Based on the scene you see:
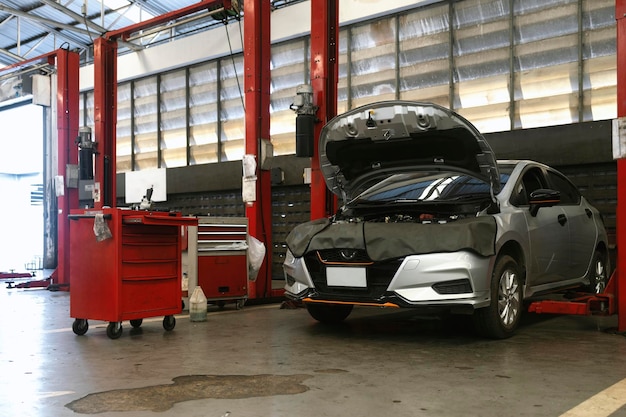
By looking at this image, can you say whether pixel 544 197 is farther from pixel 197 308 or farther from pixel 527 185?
pixel 197 308

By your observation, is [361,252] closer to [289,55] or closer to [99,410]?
[99,410]

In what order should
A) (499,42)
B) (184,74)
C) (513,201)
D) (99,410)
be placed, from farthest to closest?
(184,74)
(499,42)
(513,201)
(99,410)

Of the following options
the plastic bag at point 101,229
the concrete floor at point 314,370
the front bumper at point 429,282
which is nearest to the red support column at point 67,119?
the concrete floor at point 314,370

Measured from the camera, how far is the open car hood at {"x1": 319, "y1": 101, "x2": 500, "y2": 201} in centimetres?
486

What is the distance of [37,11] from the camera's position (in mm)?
16469

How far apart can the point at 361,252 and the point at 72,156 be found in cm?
802

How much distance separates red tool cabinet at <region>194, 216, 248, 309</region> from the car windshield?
209 cm

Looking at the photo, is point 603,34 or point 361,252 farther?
point 603,34

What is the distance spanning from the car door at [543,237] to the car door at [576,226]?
12 centimetres

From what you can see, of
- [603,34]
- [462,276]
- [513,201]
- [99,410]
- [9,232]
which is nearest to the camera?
[99,410]

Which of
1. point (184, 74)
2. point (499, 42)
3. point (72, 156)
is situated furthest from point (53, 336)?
point (184, 74)

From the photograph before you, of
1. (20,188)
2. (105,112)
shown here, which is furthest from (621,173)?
(20,188)

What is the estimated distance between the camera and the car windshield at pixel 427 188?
201 inches

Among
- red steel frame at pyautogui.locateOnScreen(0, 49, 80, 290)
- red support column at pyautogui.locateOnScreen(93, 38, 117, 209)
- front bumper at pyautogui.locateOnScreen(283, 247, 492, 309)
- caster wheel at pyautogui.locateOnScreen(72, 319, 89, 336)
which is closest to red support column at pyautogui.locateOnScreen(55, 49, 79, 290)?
red steel frame at pyautogui.locateOnScreen(0, 49, 80, 290)
